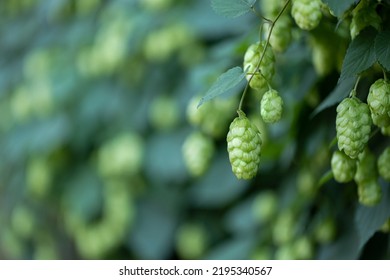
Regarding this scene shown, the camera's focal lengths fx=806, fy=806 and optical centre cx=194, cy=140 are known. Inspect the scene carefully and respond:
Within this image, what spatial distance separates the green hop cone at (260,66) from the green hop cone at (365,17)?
129mm

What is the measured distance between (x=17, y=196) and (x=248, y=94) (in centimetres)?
246

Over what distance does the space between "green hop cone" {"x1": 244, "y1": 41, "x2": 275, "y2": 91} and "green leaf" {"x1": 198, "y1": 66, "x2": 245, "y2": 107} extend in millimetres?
26

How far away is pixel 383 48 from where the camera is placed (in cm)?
109

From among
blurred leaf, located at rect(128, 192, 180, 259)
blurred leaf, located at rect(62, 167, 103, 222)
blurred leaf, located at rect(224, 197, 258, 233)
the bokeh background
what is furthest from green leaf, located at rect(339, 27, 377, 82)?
blurred leaf, located at rect(62, 167, 103, 222)

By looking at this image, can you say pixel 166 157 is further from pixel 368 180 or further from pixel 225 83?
pixel 225 83

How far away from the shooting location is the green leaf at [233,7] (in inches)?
44.2

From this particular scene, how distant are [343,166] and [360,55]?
207 mm

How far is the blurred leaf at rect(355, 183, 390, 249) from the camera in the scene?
132 centimetres

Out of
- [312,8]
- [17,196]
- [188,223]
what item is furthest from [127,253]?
[312,8]

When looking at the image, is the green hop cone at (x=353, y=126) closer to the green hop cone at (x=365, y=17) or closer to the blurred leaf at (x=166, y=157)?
the green hop cone at (x=365, y=17)

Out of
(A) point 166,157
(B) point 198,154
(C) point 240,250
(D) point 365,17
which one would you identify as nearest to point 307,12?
(D) point 365,17

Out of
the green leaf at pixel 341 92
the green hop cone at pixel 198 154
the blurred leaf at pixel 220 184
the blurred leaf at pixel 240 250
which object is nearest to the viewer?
the green leaf at pixel 341 92

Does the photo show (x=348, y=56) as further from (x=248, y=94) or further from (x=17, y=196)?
(x=17, y=196)

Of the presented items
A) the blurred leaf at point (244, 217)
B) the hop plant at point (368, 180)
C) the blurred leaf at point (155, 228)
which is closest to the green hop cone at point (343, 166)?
the hop plant at point (368, 180)
